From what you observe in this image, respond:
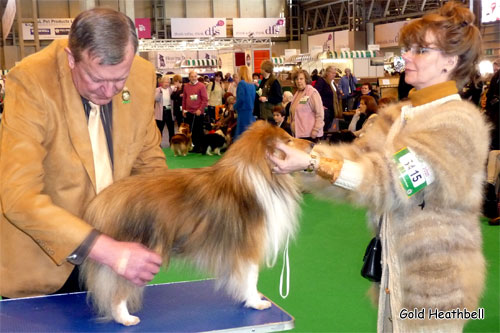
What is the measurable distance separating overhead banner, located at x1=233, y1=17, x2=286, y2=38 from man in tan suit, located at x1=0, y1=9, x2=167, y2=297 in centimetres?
3036

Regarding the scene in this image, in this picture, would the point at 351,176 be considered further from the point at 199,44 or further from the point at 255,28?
the point at 255,28

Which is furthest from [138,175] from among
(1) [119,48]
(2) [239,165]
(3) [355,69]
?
(3) [355,69]

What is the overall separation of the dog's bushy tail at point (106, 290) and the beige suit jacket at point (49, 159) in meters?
0.09

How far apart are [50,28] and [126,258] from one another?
1213 inches

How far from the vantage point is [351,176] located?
1.90 m

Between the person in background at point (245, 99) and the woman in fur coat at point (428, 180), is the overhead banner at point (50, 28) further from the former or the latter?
the woman in fur coat at point (428, 180)

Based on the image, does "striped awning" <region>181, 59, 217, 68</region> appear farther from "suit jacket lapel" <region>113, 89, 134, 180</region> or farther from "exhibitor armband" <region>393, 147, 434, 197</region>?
"exhibitor armband" <region>393, 147, 434, 197</region>

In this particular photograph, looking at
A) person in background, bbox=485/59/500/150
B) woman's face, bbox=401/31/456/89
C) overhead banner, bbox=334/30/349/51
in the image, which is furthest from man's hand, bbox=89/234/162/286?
overhead banner, bbox=334/30/349/51

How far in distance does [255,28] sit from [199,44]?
467 centimetres

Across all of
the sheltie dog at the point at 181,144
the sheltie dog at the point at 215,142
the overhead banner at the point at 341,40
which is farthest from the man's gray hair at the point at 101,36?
the overhead banner at the point at 341,40

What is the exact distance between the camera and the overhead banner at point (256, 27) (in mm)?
31750

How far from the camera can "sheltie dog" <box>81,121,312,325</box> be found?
208 centimetres

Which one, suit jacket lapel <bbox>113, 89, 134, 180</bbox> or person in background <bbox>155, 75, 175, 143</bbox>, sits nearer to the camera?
suit jacket lapel <bbox>113, 89, 134, 180</bbox>

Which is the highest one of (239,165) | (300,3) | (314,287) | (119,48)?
(300,3)
